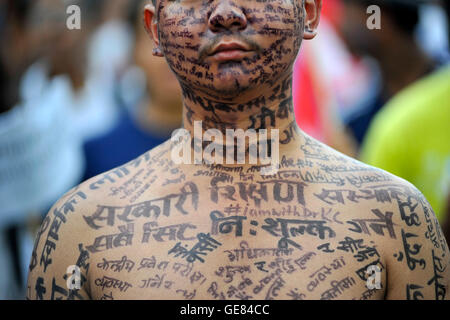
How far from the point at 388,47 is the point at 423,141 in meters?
1.67

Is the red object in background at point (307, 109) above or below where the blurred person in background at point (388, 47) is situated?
below

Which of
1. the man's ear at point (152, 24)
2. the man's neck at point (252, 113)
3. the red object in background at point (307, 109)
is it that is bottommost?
the red object in background at point (307, 109)

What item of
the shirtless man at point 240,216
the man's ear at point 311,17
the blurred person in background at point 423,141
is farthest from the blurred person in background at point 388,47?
the shirtless man at point 240,216

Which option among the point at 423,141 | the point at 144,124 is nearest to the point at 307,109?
the point at 144,124

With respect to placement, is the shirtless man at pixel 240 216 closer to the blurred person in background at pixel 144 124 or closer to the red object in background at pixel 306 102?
the blurred person in background at pixel 144 124

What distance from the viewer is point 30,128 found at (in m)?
6.15

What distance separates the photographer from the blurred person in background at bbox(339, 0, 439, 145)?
6895mm

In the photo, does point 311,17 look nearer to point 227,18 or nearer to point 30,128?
point 227,18

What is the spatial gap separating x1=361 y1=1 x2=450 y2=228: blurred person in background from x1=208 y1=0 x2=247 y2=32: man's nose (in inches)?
100

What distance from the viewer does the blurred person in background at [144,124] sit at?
641cm

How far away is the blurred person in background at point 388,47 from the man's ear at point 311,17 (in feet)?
10.9

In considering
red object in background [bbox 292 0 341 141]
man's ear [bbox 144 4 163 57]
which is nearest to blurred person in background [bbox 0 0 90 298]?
red object in background [bbox 292 0 341 141]

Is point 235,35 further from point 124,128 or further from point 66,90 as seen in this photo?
point 66,90
